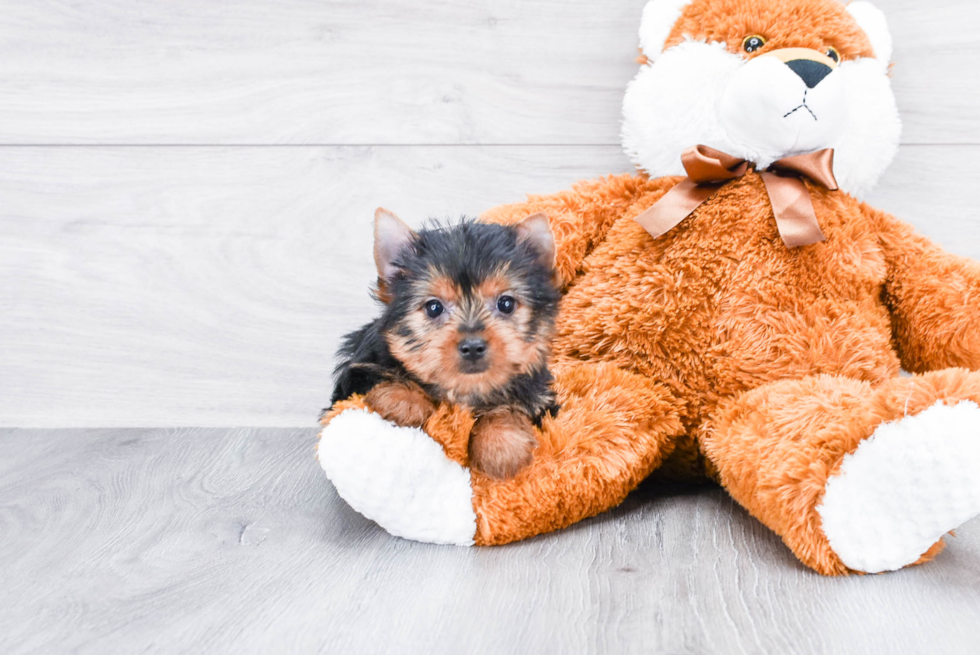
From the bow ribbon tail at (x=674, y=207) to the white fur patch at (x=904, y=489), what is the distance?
1.69ft

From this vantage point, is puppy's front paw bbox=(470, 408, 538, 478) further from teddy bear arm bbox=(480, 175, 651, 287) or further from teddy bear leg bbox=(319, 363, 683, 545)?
teddy bear arm bbox=(480, 175, 651, 287)

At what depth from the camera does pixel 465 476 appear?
1188 millimetres

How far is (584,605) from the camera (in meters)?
0.99

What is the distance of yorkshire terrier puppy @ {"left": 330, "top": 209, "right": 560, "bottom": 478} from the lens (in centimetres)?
111

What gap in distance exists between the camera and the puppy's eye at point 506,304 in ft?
3.82

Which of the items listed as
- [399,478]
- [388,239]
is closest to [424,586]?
[399,478]

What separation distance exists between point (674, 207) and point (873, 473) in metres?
0.58

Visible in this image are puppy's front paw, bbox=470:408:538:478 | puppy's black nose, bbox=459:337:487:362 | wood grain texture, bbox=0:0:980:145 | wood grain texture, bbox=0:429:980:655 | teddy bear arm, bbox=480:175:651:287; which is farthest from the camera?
wood grain texture, bbox=0:0:980:145

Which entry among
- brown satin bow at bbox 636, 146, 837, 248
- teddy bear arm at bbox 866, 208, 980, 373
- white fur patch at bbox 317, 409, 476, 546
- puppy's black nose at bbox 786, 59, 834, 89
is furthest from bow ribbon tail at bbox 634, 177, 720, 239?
white fur patch at bbox 317, 409, 476, 546

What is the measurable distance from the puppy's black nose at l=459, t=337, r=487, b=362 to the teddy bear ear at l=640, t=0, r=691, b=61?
2.59ft

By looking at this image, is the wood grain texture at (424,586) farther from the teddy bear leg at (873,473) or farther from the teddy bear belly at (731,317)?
the teddy bear belly at (731,317)

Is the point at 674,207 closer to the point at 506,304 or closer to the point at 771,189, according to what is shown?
the point at 771,189

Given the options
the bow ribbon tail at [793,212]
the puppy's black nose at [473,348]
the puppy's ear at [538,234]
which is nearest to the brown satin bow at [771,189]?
the bow ribbon tail at [793,212]

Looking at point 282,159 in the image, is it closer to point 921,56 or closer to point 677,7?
point 677,7
